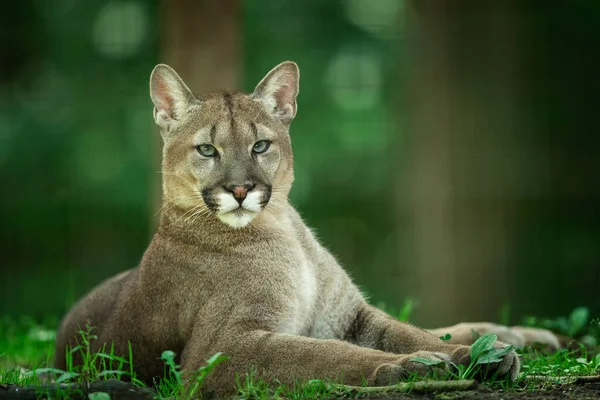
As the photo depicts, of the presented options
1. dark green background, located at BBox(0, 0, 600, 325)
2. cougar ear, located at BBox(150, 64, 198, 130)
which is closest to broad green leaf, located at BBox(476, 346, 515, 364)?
cougar ear, located at BBox(150, 64, 198, 130)

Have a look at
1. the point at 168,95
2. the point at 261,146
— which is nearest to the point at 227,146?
the point at 261,146

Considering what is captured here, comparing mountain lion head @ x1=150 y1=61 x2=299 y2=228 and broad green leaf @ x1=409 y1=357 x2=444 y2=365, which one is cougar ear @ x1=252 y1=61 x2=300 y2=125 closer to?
mountain lion head @ x1=150 y1=61 x2=299 y2=228

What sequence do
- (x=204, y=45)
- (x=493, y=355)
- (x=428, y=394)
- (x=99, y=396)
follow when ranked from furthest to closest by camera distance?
1. (x=204, y=45)
2. (x=493, y=355)
3. (x=428, y=394)
4. (x=99, y=396)

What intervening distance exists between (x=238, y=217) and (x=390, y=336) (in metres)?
1.40

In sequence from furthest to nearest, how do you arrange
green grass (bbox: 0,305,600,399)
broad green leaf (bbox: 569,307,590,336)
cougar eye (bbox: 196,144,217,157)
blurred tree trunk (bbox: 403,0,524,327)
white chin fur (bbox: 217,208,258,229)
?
blurred tree trunk (bbox: 403,0,524,327) < broad green leaf (bbox: 569,307,590,336) < cougar eye (bbox: 196,144,217,157) < white chin fur (bbox: 217,208,258,229) < green grass (bbox: 0,305,600,399)

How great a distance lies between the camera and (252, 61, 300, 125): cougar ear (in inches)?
281

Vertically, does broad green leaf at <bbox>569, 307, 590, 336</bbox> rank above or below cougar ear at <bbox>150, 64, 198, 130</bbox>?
below

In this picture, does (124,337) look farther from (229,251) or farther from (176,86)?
(176,86)

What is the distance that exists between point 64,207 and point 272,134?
12.7 meters

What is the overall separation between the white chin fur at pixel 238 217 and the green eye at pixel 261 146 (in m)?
0.49

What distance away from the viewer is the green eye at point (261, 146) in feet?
22.0

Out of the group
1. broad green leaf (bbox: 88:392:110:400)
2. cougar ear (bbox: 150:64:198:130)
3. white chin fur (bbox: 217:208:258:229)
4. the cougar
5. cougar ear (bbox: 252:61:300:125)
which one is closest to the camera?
broad green leaf (bbox: 88:392:110:400)

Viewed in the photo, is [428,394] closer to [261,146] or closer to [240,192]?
[240,192]

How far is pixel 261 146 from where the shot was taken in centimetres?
674
